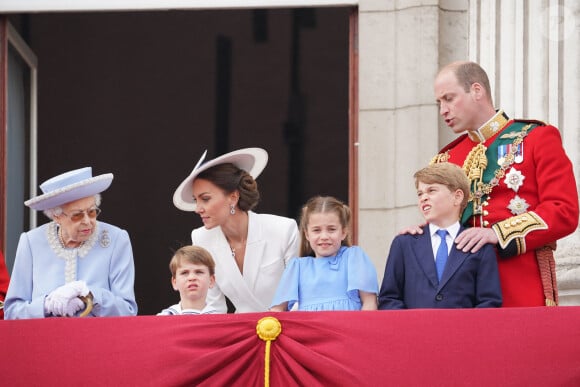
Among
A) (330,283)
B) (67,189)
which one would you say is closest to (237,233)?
(330,283)

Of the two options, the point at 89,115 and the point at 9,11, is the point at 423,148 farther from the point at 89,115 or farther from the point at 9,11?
the point at 89,115

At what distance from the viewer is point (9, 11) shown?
1001 centimetres

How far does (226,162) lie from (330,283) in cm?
117

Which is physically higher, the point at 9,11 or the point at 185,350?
the point at 9,11

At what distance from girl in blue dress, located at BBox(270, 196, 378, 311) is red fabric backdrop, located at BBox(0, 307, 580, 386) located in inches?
25.3

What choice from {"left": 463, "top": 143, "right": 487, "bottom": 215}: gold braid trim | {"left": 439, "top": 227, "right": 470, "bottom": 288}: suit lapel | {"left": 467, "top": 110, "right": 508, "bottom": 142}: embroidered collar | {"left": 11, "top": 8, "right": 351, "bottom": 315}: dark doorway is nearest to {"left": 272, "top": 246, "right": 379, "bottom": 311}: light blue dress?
{"left": 439, "top": 227, "right": 470, "bottom": 288}: suit lapel

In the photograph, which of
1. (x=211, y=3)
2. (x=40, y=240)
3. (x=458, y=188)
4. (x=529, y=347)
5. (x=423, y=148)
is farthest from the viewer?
(x=211, y=3)

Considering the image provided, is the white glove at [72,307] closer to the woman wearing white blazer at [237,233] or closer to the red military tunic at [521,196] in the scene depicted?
the woman wearing white blazer at [237,233]

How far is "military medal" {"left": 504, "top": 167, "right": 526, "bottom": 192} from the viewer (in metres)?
6.78

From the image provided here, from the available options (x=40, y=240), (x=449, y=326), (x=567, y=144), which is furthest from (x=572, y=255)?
(x=40, y=240)

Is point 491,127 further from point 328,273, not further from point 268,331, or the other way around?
point 268,331

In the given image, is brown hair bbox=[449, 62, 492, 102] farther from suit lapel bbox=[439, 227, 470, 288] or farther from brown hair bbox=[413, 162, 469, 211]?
suit lapel bbox=[439, 227, 470, 288]

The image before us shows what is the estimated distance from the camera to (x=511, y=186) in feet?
22.3

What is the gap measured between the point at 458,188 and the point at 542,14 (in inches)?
105
